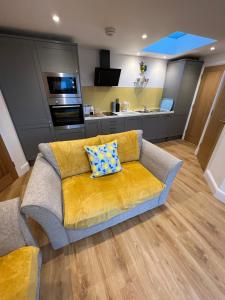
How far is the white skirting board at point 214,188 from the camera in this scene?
1.87 meters

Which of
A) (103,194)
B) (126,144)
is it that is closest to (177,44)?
(126,144)

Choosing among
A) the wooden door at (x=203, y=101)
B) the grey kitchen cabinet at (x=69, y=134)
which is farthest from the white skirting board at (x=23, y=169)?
the wooden door at (x=203, y=101)

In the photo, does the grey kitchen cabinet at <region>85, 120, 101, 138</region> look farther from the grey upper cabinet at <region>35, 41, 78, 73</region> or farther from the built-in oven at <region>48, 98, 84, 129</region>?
the grey upper cabinet at <region>35, 41, 78, 73</region>

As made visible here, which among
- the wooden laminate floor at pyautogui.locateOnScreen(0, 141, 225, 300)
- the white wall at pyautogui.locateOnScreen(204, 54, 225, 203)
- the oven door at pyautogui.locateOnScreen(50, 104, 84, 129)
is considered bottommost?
the wooden laminate floor at pyautogui.locateOnScreen(0, 141, 225, 300)

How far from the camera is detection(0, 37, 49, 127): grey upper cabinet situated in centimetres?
193

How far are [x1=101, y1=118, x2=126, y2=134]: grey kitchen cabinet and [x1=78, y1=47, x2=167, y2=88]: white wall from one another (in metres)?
1.01

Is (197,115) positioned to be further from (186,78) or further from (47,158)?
(47,158)

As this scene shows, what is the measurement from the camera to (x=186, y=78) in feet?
10.8

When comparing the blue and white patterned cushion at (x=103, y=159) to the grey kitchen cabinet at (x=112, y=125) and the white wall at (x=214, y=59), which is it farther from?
the white wall at (x=214, y=59)

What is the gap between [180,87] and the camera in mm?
3359

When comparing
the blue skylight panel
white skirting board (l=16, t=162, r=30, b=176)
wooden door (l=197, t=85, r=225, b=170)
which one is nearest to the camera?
wooden door (l=197, t=85, r=225, b=170)

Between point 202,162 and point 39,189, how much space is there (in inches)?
117

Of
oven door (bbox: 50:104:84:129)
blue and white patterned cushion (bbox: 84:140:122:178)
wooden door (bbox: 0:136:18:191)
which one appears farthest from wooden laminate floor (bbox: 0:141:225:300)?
oven door (bbox: 50:104:84:129)

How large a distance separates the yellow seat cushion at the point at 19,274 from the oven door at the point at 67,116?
210cm
